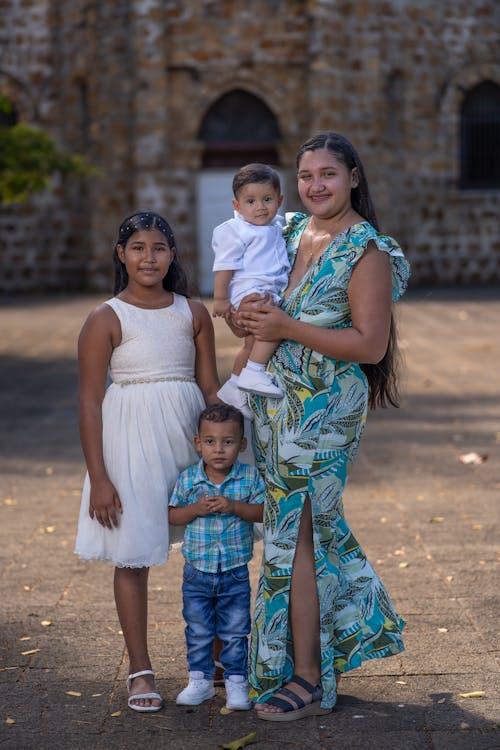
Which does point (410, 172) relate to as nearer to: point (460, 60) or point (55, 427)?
point (460, 60)

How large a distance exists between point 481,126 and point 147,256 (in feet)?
79.2

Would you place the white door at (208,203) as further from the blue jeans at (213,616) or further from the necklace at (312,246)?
the blue jeans at (213,616)

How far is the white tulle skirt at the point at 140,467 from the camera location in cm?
450

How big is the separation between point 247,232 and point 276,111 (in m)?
21.6

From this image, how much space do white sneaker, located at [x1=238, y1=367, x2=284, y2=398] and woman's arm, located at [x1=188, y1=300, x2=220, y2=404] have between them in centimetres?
33

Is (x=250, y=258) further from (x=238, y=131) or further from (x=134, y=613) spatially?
(x=238, y=131)

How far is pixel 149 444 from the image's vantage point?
4.55 m

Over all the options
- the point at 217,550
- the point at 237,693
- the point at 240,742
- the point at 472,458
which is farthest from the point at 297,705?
the point at 472,458

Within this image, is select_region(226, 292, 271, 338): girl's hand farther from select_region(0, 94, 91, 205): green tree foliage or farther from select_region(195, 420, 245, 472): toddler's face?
select_region(0, 94, 91, 205): green tree foliage

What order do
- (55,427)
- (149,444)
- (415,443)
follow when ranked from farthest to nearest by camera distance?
(55,427)
(415,443)
(149,444)

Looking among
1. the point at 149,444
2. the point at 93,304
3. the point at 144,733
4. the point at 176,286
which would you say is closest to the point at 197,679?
the point at 144,733

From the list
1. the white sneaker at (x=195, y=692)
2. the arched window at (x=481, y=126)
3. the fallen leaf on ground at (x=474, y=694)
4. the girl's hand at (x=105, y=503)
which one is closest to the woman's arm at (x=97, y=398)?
the girl's hand at (x=105, y=503)

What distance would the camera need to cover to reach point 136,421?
456cm

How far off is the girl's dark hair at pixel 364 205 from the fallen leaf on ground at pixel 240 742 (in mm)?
1183
